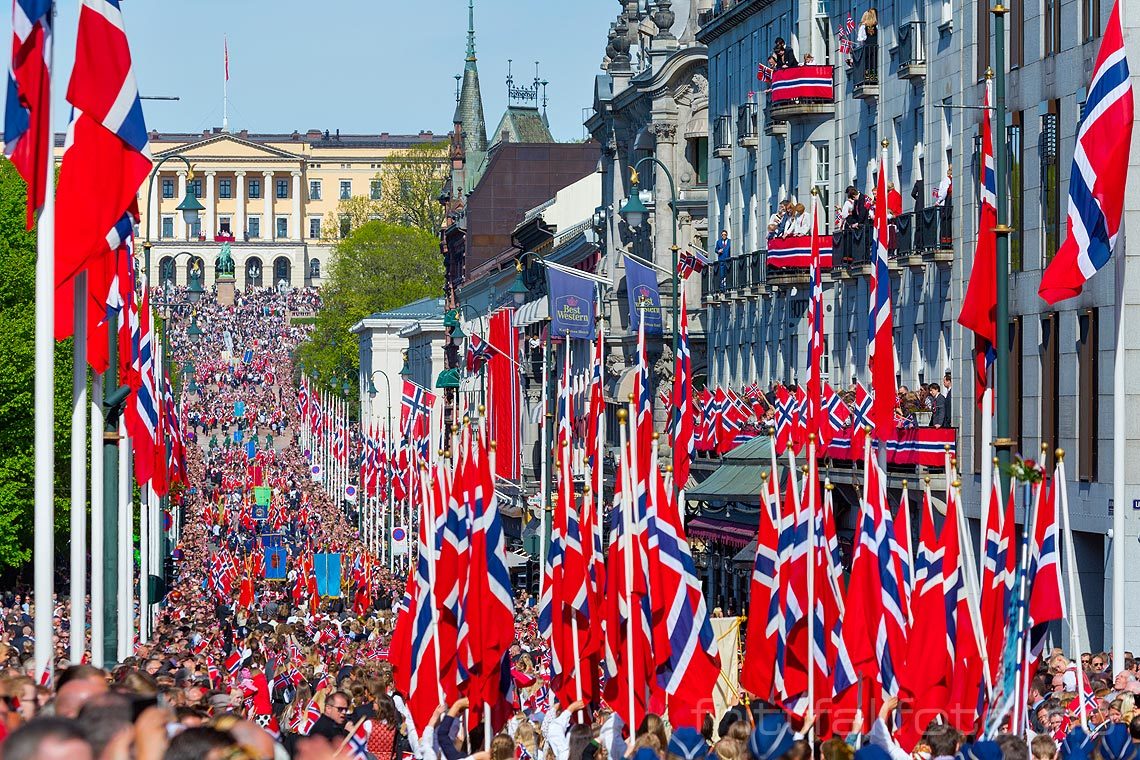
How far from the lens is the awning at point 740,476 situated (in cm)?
4459

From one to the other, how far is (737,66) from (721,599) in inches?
448

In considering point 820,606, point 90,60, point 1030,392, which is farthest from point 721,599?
point 90,60

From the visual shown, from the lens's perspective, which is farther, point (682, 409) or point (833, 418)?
point (833, 418)

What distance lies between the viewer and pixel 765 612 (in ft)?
73.9

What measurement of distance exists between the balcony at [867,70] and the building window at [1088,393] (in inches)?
457

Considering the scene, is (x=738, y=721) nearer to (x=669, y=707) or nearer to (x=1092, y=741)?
(x=1092, y=741)

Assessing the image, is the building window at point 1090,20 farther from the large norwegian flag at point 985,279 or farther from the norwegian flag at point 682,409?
the large norwegian flag at point 985,279

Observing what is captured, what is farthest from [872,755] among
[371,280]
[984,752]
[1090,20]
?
[371,280]

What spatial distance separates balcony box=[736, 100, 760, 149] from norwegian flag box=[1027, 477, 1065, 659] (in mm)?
31990

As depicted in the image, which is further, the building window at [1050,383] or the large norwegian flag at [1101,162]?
the building window at [1050,383]

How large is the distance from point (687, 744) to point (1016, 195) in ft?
65.4

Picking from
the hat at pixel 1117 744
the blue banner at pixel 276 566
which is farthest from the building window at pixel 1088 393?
the blue banner at pixel 276 566

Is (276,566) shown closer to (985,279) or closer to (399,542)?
(399,542)

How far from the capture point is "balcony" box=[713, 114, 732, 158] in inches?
2153
